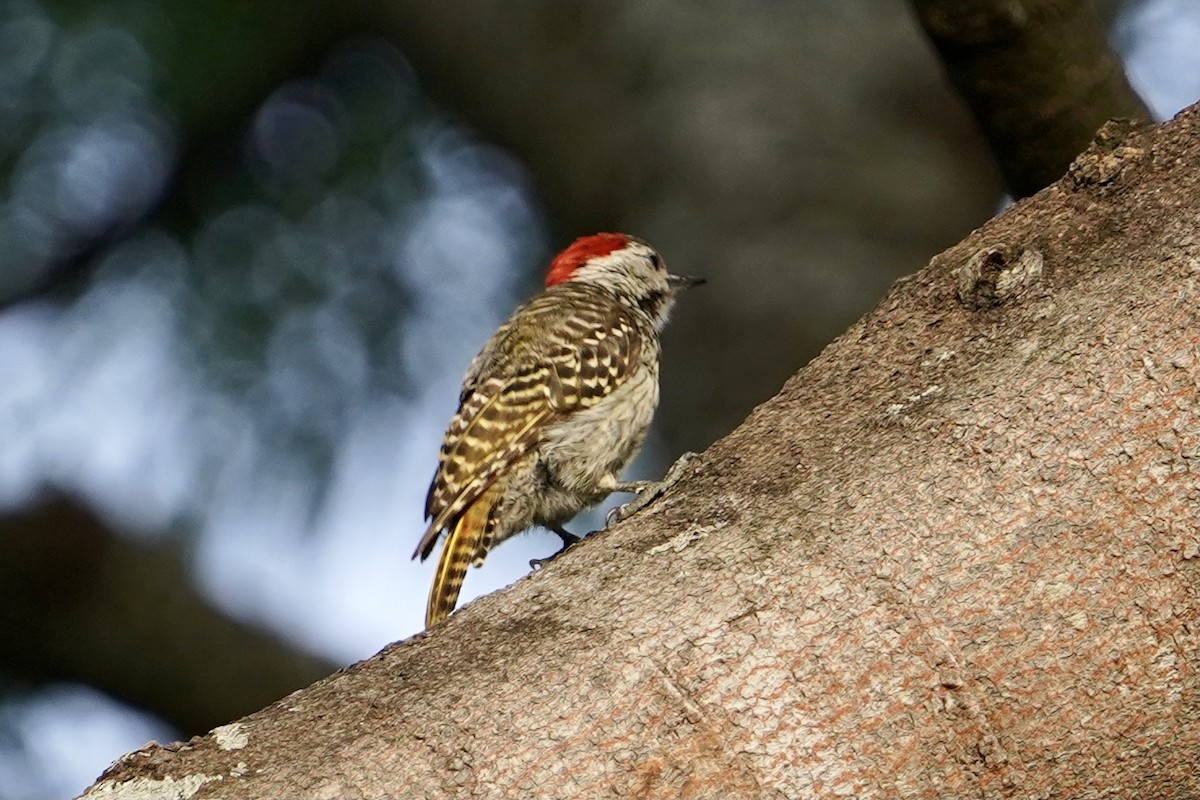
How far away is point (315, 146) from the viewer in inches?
215

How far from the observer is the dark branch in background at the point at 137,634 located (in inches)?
203

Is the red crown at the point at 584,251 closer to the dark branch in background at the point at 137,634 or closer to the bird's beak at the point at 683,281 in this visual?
the bird's beak at the point at 683,281

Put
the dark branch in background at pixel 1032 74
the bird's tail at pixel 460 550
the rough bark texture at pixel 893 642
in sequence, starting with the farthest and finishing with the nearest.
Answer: the bird's tail at pixel 460 550 < the dark branch in background at pixel 1032 74 < the rough bark texture at pixel 893 642

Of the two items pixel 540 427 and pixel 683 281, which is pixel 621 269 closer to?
pixel 683 281

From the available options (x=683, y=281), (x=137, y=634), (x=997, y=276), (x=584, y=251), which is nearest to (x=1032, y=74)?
(x=997, y=276)

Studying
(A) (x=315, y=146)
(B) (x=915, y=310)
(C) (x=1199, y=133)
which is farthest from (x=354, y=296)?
(C) (x=1199, y=133)

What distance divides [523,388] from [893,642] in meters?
2.67

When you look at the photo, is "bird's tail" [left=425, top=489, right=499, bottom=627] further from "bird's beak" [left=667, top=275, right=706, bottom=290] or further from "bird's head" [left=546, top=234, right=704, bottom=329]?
"bird's beak" [left=667, top=275, right=706, bottom=290]

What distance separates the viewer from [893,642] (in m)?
1.99

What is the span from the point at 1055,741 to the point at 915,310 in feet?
2.62

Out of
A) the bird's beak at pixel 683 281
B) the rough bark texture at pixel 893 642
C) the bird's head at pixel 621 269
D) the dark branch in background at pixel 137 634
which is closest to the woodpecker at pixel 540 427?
the bird's head at pixel 621 269

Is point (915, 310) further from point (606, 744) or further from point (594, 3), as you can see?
point (594, 3)

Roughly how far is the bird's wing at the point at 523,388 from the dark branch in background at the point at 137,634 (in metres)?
1.30

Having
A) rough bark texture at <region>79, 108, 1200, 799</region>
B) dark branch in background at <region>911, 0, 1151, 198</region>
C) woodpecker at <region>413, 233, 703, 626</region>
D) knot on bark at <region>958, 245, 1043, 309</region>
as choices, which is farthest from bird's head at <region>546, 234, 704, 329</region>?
rough bark texture at <region>79, 108, 1200, 799</region>
